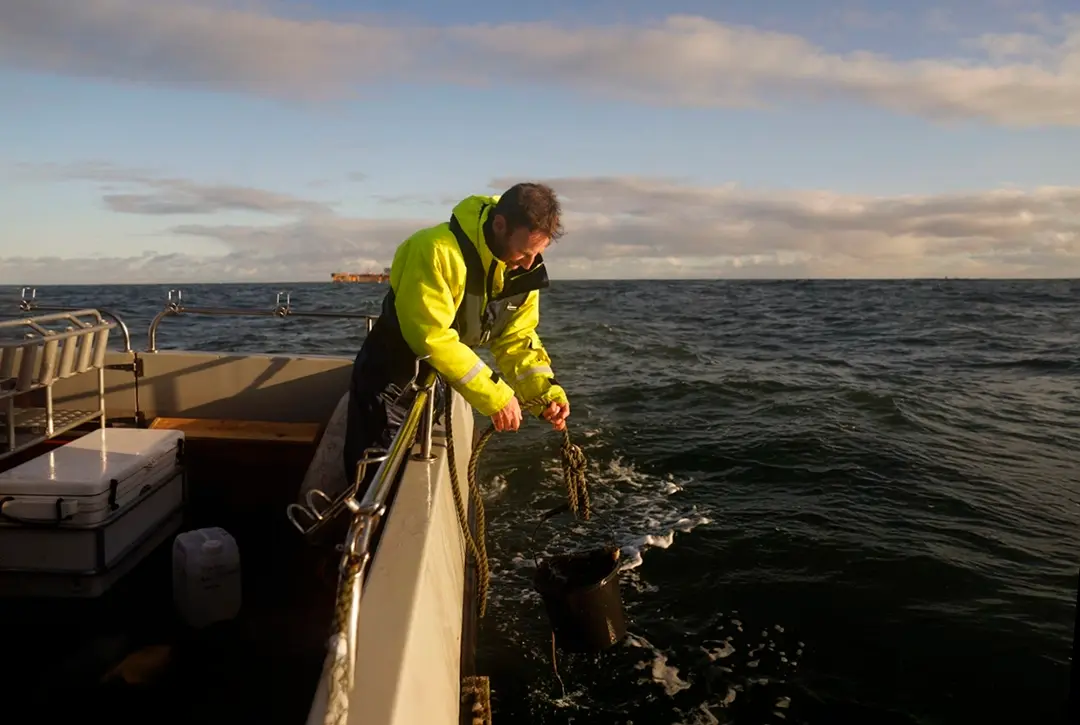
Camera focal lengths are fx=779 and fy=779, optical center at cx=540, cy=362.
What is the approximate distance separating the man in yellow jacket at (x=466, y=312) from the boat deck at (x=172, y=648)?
77cm

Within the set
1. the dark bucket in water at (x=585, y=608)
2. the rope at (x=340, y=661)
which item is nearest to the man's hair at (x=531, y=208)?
the dark bucket in water at (x=585, y=608)

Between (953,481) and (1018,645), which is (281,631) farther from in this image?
(953,481)

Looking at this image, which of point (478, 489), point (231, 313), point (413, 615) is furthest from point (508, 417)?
point (231, 313)

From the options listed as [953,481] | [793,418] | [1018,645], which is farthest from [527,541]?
[793,418]

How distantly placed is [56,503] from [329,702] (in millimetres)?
2290

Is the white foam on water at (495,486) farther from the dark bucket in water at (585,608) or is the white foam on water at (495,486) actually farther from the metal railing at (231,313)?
the dark bucket in water at (585,608)

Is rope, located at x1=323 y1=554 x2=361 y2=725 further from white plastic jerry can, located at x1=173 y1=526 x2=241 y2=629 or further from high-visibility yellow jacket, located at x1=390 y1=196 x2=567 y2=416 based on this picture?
white plastic jerry can, located at x1=173 y1=526 x2=241 y2=629

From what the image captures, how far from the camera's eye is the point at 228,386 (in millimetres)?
5758

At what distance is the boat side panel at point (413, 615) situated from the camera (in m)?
1.77

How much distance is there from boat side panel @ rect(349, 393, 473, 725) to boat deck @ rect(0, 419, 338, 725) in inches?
28.3

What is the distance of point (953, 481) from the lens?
7641mm

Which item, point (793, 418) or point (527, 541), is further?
point (793, 418)

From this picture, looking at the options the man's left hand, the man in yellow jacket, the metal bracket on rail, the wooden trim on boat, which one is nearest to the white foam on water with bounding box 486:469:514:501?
the wooden trim on boat

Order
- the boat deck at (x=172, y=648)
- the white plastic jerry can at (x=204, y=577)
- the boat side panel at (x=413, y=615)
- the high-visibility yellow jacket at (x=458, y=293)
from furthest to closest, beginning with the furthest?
1. the white plastic jerry can at (x=204, y=577)
2. the high-visibility yellow jacket at (x=458, y=293)
3. the boat deck at (x=172, y=648)
4. the boat side panel at (x=413, y=615)
